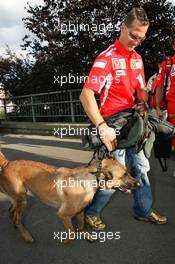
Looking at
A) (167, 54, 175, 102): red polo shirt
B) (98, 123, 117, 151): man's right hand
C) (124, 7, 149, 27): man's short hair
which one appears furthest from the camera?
(167, 54, 175, 102): red polo shirt

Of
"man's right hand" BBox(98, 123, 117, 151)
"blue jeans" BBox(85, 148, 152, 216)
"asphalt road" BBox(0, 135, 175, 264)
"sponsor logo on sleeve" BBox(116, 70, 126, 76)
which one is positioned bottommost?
"asphalt road" BBox(0, 135, 175, 264)

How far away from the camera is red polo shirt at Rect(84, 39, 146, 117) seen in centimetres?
328

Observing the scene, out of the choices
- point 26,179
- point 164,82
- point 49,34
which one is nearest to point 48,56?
point 49,34

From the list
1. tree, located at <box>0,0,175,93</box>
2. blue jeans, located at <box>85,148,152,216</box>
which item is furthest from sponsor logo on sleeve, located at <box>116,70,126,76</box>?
tree, located at <box>0,0,175,93</box>

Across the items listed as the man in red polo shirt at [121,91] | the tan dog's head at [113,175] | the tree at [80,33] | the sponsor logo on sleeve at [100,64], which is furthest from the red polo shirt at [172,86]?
the tree at [80,33]

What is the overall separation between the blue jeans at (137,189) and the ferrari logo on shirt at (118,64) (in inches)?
32.7

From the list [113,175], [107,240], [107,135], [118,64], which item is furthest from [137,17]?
[107,240]

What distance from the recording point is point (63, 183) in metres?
3.73

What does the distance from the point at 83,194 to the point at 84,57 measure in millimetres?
8301

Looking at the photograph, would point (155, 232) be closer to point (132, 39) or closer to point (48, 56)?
point (132, 39)

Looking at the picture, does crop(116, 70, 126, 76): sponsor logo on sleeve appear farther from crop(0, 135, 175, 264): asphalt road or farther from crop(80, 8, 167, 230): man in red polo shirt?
crop(0, 135, 175, 264): asphalt road

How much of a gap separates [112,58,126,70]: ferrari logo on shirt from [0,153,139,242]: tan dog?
86 centimetres

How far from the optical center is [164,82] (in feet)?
15.8

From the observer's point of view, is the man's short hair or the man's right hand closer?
the man's right hand
